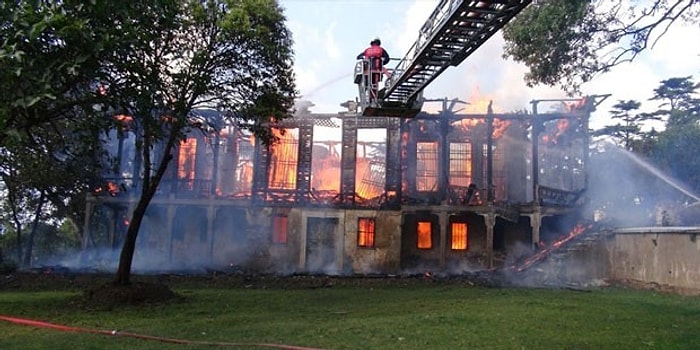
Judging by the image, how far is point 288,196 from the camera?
86.3ft

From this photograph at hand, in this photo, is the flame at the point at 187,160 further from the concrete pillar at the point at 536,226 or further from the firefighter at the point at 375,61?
the firefighter at the point at 375,61

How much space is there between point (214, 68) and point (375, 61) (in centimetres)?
571

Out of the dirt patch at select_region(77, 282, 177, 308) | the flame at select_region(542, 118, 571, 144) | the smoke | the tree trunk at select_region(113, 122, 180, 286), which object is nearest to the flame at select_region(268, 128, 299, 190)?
the tree trunk at select_region(113, 122, 180, 286)

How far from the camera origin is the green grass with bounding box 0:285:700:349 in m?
8.69

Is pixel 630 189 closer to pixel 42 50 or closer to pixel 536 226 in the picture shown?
pixel 536 226

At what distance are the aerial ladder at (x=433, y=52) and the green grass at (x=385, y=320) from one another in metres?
4.27

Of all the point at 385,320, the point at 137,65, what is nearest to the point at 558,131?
the point at 385,320

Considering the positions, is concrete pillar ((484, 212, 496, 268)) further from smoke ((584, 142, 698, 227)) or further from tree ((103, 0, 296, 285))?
tree ((103, 0, 296, 285))

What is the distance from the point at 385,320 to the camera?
425 inches

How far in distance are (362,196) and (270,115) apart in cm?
1265

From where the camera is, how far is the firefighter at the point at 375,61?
35.1 feet

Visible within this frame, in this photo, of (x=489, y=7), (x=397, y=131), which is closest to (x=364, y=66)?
(x=489, y=7)

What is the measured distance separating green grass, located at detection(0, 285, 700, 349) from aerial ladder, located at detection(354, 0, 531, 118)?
427 cm

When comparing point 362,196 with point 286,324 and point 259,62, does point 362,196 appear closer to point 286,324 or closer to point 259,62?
point 259,62
